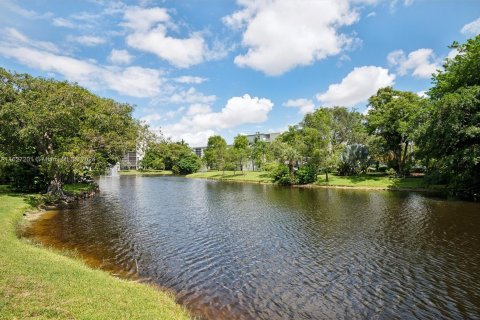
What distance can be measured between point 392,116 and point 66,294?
198 ft

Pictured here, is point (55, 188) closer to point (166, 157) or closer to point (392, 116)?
point (392, 116)

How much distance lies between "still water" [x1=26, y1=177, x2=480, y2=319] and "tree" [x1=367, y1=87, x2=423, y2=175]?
86.4ft

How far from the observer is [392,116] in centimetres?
5609

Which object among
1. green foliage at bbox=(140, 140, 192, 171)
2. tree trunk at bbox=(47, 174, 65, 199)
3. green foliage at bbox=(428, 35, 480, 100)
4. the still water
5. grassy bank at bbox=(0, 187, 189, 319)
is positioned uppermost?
green foliage at bbox=(428, 35, 480, 100)

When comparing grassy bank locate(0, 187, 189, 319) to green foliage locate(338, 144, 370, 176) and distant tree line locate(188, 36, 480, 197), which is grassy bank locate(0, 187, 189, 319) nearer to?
distant tree line locate(188, 36, 480, 197)

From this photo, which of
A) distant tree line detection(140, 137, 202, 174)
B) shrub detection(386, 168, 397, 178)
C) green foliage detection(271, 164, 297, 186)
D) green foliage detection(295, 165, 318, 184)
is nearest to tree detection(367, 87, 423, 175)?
shrub detection(386, 168, 397, 178)

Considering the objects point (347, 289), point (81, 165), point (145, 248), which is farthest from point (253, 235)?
point (81, 165)

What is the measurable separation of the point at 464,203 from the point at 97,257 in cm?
3865

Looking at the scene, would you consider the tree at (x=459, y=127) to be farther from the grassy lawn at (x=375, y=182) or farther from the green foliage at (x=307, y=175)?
the green foliage at (x=307, y=175)

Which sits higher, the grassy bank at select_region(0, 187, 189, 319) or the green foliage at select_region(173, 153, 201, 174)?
the green foliage at select_region(173, 153, 201, 174)

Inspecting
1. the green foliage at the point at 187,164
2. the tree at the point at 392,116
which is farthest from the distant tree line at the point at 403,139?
the green foliage at the point at 187,164

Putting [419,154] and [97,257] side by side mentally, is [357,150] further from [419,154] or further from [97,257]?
[97,257]

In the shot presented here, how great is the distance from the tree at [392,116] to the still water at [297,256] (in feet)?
86.4

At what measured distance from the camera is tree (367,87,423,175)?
54.7 m
